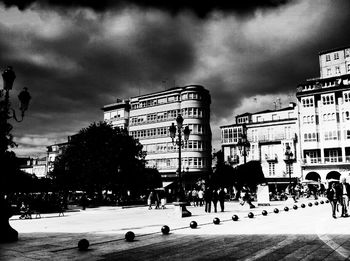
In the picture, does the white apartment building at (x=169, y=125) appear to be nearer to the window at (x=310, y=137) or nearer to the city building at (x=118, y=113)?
the city building at (x=118, y=113)

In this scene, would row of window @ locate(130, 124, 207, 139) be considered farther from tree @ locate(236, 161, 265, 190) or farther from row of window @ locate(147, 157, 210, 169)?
tree @ locate(236, 161, 265, 190)

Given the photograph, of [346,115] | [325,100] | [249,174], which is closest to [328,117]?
[346,115]

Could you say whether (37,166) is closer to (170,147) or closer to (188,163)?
(170,147)

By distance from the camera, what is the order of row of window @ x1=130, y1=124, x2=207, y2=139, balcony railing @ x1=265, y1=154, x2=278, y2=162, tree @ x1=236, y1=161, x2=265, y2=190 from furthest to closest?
1. balcony railing @ x1=265, y1=154, x2=278, y2=162
2. row of window @ x1=130, y1=124, x2=207, y2=139
3. tree @ x1=236, y1=161, x2=265, y2=190

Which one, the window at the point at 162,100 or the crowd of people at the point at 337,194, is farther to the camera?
the window at the point at 162,100

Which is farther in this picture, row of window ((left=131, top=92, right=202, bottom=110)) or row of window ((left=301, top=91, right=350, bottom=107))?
row of window ((left=131, top=92, right=202, bottom=110))

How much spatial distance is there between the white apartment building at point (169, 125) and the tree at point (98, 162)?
60.8 ft

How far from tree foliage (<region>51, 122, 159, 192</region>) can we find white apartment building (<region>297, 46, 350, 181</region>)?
29.4 metres

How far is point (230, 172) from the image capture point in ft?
135

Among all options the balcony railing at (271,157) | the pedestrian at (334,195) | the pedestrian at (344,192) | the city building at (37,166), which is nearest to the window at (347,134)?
the balcony railing at (271,157)

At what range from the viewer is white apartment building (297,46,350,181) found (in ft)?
178

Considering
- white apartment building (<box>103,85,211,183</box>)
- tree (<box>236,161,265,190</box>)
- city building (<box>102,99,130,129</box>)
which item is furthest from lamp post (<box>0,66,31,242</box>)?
city building (<box>102,99,130,129</box>)

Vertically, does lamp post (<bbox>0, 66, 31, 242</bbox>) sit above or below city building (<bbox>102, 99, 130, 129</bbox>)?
below

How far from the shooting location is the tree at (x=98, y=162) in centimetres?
3641
